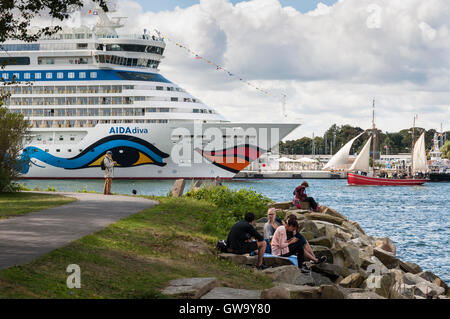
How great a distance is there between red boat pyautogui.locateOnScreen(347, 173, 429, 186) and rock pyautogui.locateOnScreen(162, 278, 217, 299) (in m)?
75.5

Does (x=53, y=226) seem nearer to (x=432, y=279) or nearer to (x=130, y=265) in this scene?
(x=130, y=265)

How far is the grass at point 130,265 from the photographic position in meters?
8.12

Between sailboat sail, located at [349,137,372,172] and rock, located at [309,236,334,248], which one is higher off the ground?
sailboat sail, located at [349,137,372,172]

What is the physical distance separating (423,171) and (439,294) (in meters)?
84.8

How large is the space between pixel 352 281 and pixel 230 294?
15.3 feet

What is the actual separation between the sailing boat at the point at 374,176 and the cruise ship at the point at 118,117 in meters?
28.2

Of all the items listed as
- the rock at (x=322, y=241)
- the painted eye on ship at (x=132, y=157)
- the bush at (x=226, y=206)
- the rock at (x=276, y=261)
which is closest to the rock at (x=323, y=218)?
the bush at (x=226, y=206)

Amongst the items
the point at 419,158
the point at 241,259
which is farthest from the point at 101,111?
the point at 419,158

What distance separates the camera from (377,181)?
85500mm

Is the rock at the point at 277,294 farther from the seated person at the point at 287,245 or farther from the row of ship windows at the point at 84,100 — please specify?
the row of ship windows at the point at 84,100

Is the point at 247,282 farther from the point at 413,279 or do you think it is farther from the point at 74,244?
the point at 413,279

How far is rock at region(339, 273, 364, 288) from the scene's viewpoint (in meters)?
12.3

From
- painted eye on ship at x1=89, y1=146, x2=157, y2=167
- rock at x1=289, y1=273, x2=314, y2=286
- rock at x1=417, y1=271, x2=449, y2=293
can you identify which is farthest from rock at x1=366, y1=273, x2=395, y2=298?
painted eye on ship at x1=89, y1=146, x2=157, y2=167

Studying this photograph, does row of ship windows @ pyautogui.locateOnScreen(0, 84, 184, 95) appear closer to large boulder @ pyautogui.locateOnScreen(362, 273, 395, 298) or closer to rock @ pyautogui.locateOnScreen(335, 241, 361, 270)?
rock @ pyautogui.locateOnScreen(335, 241, 361, 270)
